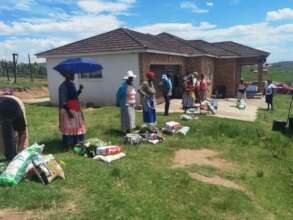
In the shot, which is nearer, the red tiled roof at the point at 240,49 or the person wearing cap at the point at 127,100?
the person wearing cap at the point at 127,100

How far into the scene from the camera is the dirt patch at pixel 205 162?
6.77 meters

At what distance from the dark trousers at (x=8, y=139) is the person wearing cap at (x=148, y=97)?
4.56 metres

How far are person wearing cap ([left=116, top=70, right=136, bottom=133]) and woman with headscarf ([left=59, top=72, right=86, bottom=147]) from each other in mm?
1764

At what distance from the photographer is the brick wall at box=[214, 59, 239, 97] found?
80.2 feet

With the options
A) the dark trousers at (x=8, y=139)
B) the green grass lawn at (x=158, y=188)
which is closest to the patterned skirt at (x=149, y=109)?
the green grass lawn at (x=158, y=188)

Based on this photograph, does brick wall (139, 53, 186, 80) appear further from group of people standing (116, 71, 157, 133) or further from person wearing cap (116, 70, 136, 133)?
person wearing cap (116, 70, 136, 133)

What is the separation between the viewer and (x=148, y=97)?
1037 centimetres

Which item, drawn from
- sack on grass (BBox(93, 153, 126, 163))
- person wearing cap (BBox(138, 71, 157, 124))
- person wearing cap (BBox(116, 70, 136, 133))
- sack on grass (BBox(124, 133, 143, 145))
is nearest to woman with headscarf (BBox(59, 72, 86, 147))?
sack on grass (BBox(93, 153, 126, 163))

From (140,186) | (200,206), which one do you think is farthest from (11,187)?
(200,206)

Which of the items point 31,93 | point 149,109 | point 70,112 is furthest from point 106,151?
point 31,93

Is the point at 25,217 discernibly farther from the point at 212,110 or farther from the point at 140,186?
the point at 212,110

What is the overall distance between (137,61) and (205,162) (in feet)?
30.1

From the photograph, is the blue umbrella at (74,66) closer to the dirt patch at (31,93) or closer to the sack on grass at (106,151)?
the sack on grass at (106,151)

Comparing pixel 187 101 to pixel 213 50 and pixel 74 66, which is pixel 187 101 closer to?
pixel 74 66
